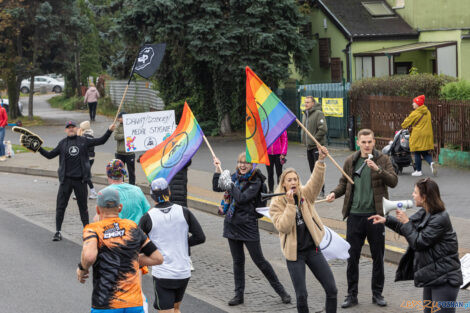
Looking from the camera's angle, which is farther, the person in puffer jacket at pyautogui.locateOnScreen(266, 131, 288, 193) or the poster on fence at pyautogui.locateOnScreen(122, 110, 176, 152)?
the person in puffer jacket at pyautogui.locateOnScreen(266, 131, 288, 193)

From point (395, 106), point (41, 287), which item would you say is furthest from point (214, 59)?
point (41, 287)

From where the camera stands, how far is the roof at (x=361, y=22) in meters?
28.5

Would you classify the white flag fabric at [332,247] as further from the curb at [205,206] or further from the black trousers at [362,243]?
the curb at [205,206]

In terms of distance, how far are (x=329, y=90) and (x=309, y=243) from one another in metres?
15.7

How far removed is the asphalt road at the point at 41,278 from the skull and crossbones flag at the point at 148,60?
3214 mm

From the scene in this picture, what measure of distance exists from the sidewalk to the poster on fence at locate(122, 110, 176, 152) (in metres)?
1.71

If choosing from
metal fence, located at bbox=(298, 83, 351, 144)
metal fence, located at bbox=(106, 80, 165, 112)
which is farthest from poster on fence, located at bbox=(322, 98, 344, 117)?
metal fence, located at bbox=(106, 80, 165, 112)

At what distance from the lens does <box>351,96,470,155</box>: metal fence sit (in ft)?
56.1

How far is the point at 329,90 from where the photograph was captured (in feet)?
72.8

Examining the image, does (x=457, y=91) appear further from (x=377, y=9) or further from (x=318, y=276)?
(x=377, y=9)

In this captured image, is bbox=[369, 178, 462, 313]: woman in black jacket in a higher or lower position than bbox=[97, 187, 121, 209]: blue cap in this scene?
lower

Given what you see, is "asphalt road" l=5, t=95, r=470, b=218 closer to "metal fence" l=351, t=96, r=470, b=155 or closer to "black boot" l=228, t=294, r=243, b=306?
"metal fence" l=351, t=96, r=470, b=155

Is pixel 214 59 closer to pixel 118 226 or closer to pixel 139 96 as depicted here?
pixel 139 96

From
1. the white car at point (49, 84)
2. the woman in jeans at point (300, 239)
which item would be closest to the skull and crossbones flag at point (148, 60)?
the woman in jeans at point (300, 239)
